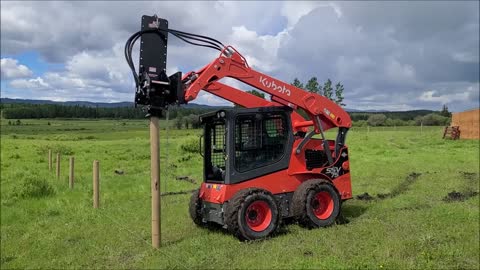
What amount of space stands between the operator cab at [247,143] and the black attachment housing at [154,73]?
152cm

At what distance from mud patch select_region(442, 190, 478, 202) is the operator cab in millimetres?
5803

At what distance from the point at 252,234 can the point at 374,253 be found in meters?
2.40

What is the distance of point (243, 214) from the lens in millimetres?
9109

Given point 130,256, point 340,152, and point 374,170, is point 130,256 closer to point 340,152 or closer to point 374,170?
point 340,152

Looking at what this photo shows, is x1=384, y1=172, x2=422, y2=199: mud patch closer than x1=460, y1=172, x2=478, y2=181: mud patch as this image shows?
Yes

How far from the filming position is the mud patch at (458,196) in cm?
1348

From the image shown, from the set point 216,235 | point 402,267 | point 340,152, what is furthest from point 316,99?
point 402,267

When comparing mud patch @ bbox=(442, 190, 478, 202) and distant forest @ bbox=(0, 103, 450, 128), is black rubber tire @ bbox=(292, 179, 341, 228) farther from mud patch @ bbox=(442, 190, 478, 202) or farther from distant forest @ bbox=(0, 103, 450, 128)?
distant forest @ bbox=(0, 103, 450, 128)

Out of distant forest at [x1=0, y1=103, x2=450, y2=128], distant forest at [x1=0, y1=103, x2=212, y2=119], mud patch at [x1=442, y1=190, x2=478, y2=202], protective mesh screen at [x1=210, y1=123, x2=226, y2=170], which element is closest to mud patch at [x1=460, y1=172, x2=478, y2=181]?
mud patch at [x1=442, y1=190, x2=478, y2=202]

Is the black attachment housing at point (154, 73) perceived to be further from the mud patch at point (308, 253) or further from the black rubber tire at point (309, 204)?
the mud patch at point (308, 253)

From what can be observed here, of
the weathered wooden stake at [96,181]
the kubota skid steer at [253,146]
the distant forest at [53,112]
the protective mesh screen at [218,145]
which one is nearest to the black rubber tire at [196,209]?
the kubota skid steer at [253,146]

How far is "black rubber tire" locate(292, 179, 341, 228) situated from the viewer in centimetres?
994

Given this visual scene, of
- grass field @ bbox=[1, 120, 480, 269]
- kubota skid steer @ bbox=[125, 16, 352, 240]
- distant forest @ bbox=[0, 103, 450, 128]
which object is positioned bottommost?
grass field @ bbox=[1, 120, 480, 269]

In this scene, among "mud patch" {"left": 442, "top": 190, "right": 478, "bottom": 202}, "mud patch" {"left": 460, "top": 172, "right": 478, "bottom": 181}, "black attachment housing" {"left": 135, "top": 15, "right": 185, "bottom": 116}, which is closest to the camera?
"black attachment housing" {"left": 135, "top": 15, "right": 185, "bottom": 116}
